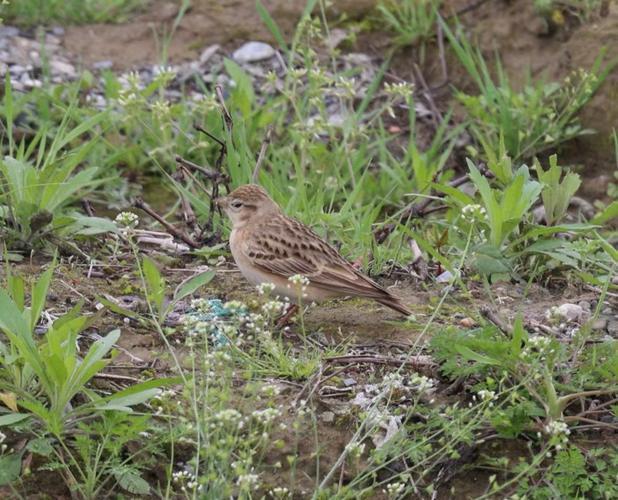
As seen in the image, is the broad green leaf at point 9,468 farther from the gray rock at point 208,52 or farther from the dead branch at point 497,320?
the gray rock at point 208,52

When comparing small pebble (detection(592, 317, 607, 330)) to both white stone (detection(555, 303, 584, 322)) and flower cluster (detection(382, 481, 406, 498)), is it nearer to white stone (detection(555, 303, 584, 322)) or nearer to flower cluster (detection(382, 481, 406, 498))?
white stone (detection(555, 303, 584, 322))

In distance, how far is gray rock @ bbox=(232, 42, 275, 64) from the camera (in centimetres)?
1140

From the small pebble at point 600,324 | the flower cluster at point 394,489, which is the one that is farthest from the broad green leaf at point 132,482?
the small pebble at point 600,324

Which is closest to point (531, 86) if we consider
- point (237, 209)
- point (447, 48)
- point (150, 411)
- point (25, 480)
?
point (447, 48)

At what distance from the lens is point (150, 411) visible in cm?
577

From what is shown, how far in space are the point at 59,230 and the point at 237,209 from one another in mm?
1070

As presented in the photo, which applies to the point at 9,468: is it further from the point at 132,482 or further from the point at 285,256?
the point at 285,256

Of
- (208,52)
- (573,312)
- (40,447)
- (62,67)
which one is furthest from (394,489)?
(208,52)

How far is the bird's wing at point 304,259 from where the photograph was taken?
6.83m

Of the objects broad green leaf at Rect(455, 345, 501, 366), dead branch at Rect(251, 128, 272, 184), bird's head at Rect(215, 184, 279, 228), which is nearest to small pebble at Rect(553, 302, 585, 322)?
broad green leaf at Rect(455, 345, 501, 366)

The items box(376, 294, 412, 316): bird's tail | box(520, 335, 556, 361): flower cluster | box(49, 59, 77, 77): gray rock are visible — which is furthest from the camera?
box(49, 59, 77, 77): gray rock

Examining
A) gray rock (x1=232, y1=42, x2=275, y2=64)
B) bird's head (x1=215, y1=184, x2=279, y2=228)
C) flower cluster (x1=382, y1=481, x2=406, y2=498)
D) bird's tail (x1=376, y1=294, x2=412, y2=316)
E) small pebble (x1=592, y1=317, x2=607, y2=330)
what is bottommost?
gray rock (x1=232, y1=42, x2=275, y2=64)

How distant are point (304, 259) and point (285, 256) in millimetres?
117

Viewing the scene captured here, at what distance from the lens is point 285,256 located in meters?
7.16
